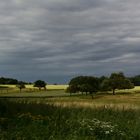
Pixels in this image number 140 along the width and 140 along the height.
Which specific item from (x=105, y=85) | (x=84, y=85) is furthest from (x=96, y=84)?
(x=84, y=85)

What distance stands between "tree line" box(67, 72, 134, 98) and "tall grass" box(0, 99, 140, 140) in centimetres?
11183

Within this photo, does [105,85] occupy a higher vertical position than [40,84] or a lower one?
lower

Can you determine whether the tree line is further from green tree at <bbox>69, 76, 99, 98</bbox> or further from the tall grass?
the tall grass

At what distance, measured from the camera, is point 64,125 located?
529 inches

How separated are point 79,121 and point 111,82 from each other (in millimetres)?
128008

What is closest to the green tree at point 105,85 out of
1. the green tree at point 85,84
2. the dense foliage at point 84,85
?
the green tree at point 85,84

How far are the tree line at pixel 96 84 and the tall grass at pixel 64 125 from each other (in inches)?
4403

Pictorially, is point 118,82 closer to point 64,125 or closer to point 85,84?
point 85,84

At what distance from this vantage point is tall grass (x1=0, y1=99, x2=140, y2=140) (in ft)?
39.1

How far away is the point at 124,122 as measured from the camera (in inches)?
586

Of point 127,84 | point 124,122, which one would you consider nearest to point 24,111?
point 124,122

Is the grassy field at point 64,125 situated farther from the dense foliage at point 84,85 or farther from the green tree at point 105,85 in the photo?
the green tree at point 105,85

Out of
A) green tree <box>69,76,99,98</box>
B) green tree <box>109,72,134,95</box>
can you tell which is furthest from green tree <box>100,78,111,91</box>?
green tree <box>69,76,99,98</box>

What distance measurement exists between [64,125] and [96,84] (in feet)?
408
